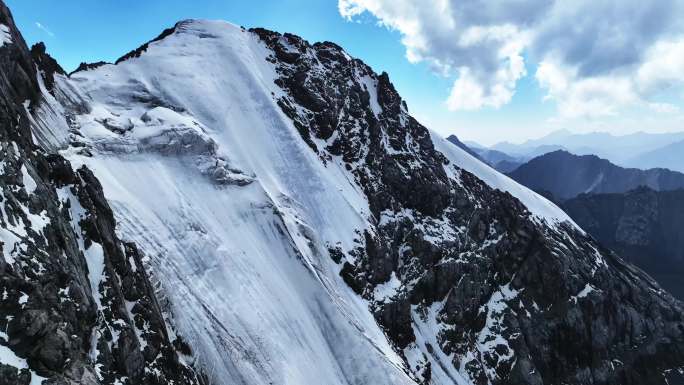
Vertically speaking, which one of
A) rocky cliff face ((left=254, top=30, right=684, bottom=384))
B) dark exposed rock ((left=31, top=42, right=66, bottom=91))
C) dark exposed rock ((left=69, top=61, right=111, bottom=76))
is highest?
dark exposed rock ((left=69, top=61, right=111, bottom=76))

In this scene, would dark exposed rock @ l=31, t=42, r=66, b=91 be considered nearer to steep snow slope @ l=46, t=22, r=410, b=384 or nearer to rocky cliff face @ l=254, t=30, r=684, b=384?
steep snow slope @ l=46, t=22, r=410, b=384

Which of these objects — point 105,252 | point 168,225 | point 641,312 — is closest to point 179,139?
point 168,225

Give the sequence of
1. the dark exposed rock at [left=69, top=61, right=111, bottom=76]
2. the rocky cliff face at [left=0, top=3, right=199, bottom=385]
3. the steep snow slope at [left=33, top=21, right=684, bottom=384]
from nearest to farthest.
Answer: the rocky cliff face at [left=0, top=3, right=199, bottom=385]
the steep snow slope at [left=33, top=21, right=684, bottom=384]
the dark exposed rock at [left=69, top=61, right=111, bottom=76]

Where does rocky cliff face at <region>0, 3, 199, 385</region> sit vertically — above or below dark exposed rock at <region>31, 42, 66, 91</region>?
below

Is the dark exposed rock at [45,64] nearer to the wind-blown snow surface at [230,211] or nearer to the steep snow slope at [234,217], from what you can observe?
the wind-blown snow surface at [230,211]

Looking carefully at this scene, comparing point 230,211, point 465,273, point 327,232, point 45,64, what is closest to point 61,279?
point 230,211

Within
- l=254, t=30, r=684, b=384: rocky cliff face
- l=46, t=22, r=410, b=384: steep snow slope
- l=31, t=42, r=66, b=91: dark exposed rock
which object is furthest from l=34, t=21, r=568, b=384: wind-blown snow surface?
l=254, t=30, r=684, b=384: rocky cliff face
